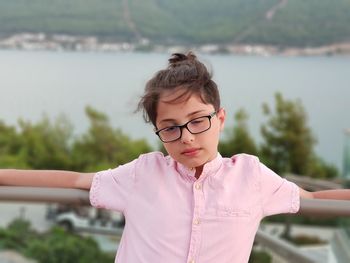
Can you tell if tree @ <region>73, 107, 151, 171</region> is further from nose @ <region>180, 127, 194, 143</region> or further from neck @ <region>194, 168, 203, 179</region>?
nose @ <region>180, 127, 194, 143</region>

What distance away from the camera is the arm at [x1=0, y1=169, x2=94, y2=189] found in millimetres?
1656

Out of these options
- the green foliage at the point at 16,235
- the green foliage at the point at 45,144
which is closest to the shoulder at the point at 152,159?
the green foliage at the point at 16,235

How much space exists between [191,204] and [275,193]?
0.19m

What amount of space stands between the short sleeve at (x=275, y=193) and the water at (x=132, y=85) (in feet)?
139

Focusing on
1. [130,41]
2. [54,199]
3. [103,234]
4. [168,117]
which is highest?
[130,41]

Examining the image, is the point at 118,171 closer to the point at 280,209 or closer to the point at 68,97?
the point at 280,209

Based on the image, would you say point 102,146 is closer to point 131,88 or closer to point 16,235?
point 131,88

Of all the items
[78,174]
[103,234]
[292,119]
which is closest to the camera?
[78,174]

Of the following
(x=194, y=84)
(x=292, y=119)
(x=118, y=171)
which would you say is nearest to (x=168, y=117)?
(x=194, y=84)

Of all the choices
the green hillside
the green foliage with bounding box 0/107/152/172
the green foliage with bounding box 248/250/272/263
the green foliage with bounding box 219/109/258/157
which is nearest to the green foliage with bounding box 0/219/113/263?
the green foliage with bounding box 248/250/272/263

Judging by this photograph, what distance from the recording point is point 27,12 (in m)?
67.2

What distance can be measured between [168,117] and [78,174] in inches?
13.4

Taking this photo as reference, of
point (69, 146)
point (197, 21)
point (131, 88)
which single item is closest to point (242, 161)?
point (69, 146)

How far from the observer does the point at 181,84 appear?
4.73 feet
